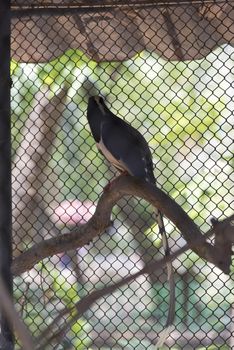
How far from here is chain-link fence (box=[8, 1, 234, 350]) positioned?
2.96m

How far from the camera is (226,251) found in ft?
3.28

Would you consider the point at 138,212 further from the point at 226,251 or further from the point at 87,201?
the point at 226,251

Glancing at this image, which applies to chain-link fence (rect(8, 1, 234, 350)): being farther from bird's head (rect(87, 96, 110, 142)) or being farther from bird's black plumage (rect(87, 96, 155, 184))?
bird's black plumage (rect(87, 96, 155, 184))

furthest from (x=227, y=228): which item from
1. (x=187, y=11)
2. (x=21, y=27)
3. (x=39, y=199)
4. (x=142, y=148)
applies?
(x=39, y=199)

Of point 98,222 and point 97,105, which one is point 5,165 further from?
point 97,105

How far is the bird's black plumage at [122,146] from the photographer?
238 cm

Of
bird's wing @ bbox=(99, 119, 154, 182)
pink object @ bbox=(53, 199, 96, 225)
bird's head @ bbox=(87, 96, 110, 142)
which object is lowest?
bird's wing @ bbox=(99, 119, 154, 182)

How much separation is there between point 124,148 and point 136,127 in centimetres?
171

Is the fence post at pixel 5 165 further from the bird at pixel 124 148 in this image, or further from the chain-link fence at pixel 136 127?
the chain-link fence at pixel 136 127

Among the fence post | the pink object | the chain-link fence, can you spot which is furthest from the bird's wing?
the pink object

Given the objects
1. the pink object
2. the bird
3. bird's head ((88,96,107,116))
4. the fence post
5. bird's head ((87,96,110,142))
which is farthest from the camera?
the pink object

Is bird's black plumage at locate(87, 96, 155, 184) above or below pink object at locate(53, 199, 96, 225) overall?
below

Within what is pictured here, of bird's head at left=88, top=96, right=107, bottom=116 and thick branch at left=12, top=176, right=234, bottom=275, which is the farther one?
bird's head at left=88, top=96, right=107, bottom=116

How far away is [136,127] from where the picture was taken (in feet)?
13.7
